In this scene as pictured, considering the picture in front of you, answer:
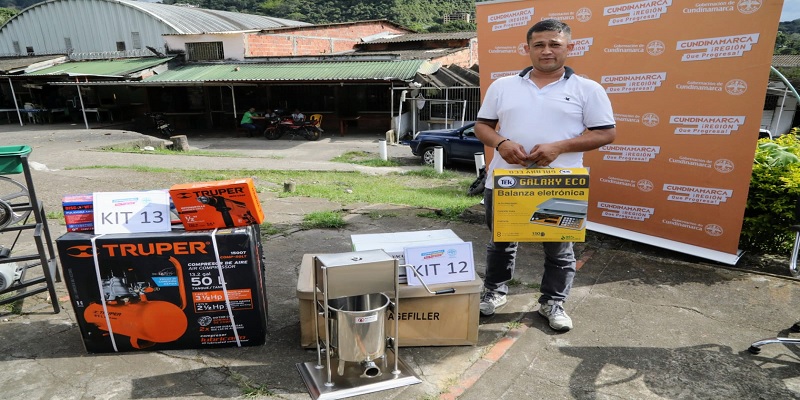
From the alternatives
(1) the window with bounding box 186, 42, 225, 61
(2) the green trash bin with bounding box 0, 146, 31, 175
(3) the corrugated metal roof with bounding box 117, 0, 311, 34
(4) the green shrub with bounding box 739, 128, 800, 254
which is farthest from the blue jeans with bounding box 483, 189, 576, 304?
(3) the corrugated metal roof with bounding box 117, 0, 311, 34

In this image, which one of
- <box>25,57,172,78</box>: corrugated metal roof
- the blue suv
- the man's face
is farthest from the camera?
<box>25,57,172,78</box>: corrugated metal roof

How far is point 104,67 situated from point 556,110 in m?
25.1

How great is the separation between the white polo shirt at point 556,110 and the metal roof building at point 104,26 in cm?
2419

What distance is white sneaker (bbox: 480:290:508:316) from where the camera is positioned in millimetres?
3125

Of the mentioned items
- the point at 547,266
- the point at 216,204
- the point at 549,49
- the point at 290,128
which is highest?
the point at 549,49

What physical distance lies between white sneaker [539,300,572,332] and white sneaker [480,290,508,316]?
284mm

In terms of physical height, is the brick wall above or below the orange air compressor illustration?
above

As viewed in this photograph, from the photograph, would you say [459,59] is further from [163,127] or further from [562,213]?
[562,213]

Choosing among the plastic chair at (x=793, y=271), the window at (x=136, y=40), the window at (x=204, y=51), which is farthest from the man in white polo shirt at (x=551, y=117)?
the window at (x=136, y=40)

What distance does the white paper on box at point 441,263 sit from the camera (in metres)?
2.69

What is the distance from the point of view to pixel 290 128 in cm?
1773

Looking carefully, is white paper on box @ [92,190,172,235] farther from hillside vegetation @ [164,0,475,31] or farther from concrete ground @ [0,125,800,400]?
hillside vegetation @ [164,0,475,31]

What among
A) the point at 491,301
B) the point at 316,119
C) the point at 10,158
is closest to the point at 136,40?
the point at 316,119

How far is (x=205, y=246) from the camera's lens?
8.36 ft
